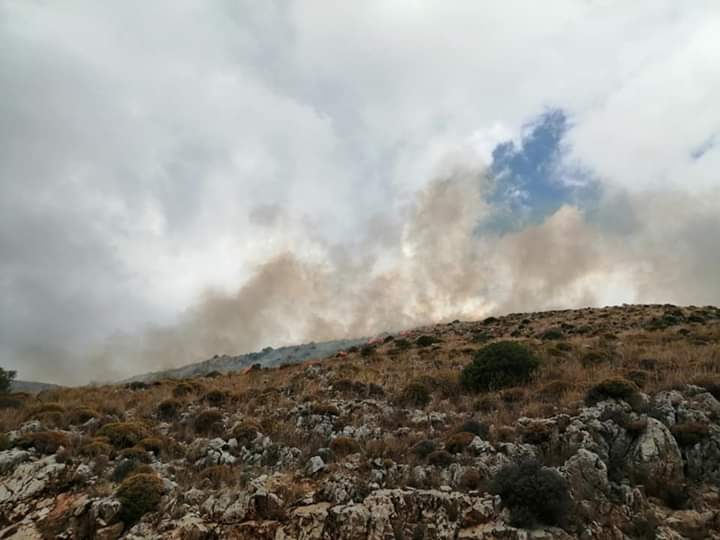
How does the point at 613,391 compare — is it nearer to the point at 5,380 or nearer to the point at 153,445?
the point at 153,445

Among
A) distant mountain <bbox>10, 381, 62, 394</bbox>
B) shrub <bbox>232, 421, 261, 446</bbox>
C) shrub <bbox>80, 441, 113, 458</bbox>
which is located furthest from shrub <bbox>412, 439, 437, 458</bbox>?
distant mountain <bbox>10, 381, 62, 394</bbox>

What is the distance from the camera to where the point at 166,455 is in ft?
50.8

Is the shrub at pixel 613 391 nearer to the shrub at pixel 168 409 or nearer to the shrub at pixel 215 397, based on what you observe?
the shrub at pixel 215 397

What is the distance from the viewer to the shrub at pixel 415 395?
19.3 metres

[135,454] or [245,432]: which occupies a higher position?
[245,432]

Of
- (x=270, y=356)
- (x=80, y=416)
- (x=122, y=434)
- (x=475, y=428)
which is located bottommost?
(x=475, y=428)

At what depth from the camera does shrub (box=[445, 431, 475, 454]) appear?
43.3 feet

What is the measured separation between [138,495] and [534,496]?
33.4 ft

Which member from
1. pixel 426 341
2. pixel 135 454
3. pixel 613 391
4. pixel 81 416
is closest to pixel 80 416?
pixel 81 416

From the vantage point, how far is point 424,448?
13.4m

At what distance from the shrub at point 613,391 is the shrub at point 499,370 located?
4928mm

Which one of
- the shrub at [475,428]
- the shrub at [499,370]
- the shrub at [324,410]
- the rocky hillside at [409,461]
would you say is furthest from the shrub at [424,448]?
the shrub at [499,370]

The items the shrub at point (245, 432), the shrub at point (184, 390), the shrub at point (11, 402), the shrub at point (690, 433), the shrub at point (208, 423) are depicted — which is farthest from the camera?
the shrub at point (184, 390)

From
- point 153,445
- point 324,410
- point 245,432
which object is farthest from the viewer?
point 324,410
